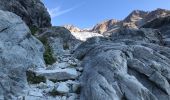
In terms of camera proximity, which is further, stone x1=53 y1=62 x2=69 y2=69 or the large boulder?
stone x1=53 y1=62 x2=69 y2=69

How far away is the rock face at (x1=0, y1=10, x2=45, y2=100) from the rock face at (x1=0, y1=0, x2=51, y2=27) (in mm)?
6485

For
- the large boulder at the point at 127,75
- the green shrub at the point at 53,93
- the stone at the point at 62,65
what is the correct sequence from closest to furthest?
the large boulder at the point at 127,75, the green shrub at the point at 53,93, the stone at the point at 62,65

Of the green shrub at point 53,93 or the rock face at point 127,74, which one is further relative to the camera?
the green shrub at point 53,93

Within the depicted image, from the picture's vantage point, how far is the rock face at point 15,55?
1469 centimetres

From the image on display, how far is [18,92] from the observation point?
1463 centimetres

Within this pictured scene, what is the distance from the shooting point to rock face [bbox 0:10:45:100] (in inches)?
578

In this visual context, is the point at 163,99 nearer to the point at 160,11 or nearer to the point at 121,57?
the point at 121,57

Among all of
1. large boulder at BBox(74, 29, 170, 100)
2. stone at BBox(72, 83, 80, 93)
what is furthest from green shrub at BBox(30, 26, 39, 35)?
stone at BBox(72, 83, 80, 93)

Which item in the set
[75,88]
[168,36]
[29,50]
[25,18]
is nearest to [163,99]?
[75,88]

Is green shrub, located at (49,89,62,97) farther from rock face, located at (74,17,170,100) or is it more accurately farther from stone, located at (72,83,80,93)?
rock face, located at (74,17,170,100)

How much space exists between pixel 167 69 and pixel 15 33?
8.41 metres

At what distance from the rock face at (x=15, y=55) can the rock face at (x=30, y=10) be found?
648cm

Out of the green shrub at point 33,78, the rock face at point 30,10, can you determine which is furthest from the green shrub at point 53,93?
the rock face at point 30,10

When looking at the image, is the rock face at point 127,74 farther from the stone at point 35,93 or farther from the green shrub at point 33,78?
the green shrub at point 33,78
